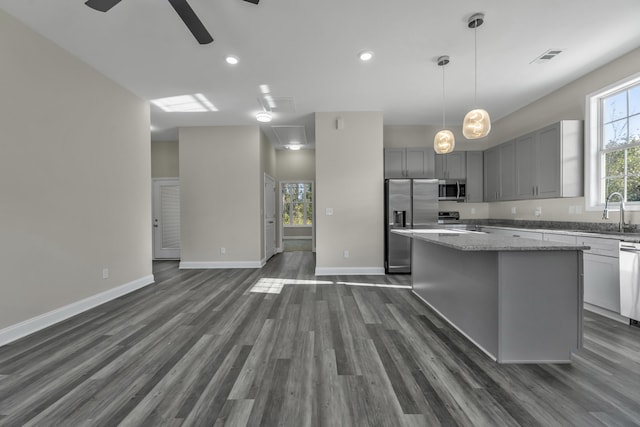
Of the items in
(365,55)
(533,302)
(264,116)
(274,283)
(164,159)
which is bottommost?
(274,283)

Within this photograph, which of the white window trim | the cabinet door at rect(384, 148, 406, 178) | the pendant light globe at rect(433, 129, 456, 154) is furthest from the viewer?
the cabinet door at rect(384, 148, 406, 178)

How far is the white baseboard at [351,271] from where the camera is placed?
4859 millimetres

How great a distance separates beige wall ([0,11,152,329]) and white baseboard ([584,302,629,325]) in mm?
5837

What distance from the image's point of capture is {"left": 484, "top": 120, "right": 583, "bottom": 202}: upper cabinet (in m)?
3.76

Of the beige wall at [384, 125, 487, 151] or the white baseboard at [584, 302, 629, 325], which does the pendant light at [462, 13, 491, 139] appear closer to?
the white baseboard at [584, 302, 629, 325]

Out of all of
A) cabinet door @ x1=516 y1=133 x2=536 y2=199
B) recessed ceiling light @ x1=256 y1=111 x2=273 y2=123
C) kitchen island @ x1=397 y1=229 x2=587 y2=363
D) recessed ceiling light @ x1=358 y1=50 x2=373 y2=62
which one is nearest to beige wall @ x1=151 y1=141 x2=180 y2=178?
recessed ceiling light @ x1=256 y1=111 x2=273 y2=123

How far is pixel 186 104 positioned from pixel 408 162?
4.08 metres

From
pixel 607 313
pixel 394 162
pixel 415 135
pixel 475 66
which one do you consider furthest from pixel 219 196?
→ pixel 607 313

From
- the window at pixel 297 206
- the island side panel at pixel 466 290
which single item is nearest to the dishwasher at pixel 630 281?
the island side panel at pixel 466 290

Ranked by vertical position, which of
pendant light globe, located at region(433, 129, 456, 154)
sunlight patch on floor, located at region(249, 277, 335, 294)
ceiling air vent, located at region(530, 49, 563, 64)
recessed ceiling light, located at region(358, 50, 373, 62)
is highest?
ceiling air vent, located at region(530, 49, 563, 64)

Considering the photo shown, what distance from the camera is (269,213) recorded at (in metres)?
6.71

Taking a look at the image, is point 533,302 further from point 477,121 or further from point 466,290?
point 477,121

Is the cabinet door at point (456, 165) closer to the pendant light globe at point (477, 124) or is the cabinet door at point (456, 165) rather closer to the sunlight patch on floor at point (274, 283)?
the pendant light globe at point (477, 124)

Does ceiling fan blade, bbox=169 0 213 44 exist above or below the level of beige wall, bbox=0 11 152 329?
above
